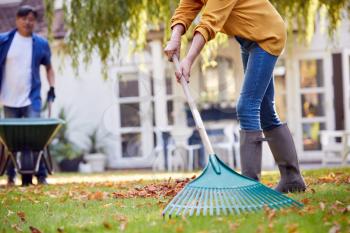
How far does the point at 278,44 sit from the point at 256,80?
268 millimetres

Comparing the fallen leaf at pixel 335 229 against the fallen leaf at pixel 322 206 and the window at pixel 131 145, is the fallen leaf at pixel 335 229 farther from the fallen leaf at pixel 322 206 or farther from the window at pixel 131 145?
the window at pixel 131 145

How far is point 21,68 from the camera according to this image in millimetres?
6789

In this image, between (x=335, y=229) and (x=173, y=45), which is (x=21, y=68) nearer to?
(x=173, y=45)

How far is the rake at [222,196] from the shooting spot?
10.5ft

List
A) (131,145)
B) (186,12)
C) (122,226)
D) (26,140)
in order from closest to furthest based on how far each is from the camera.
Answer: (122,226) < (186,12) < (26,140) < (131,145)

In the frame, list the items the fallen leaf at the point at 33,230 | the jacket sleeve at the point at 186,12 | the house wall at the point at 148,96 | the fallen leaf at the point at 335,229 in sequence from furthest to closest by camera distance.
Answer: the house wall at the point at 148,96 → the jacket sleeve at the point at 186,12 → the fallen leaf at the point at 33,230 → the fallen leaf at the point at 335,229

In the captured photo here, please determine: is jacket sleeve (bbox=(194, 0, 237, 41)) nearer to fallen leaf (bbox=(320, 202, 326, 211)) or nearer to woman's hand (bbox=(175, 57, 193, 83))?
woman's hand (bbox=(175, 57, 193, 83))

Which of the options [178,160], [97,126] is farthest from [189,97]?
[97,126]

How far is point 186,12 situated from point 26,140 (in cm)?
290

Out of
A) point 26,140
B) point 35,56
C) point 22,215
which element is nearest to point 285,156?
point 22,215

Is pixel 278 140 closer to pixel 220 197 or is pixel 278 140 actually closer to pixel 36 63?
pixel 220 197

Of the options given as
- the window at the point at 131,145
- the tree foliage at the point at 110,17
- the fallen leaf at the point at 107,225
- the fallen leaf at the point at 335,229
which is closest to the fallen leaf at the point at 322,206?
the fallen leaf at the point at 335,229

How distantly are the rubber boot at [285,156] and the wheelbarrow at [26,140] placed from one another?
2.76 m

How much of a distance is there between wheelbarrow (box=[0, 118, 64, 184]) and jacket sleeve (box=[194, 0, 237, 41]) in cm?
293
